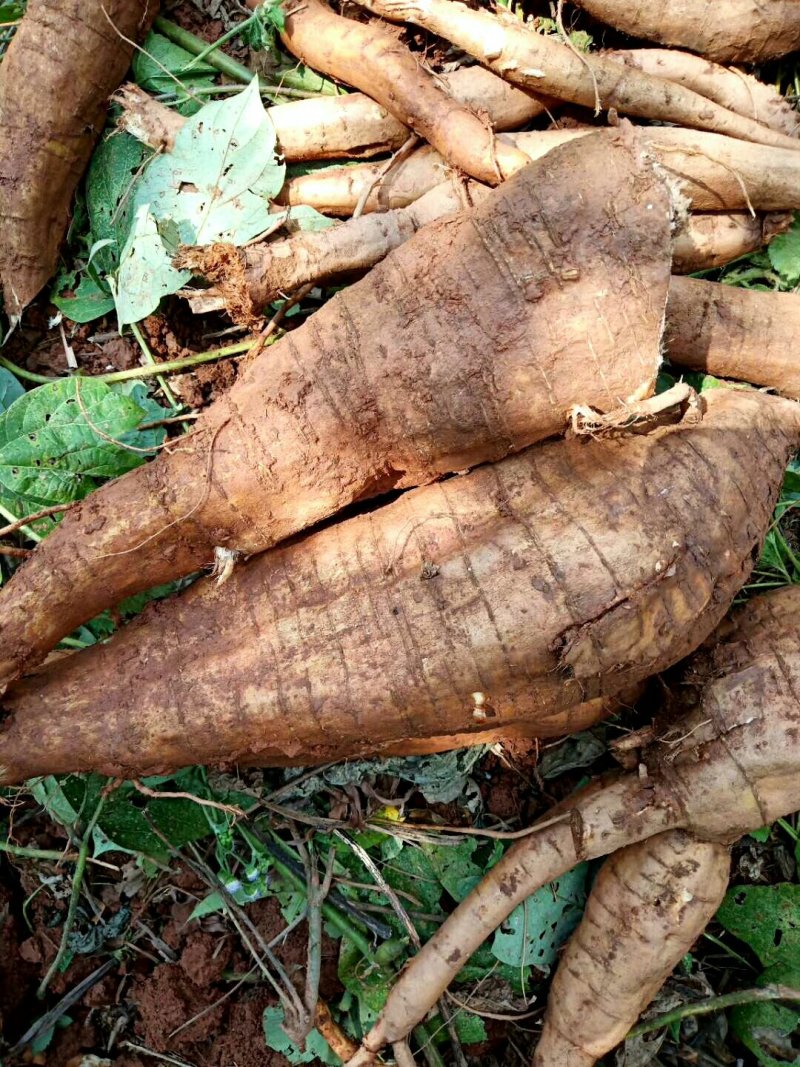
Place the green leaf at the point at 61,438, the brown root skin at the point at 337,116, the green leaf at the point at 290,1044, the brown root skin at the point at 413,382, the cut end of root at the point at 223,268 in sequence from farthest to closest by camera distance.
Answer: the green leaf at the point at 290,1044 < the brown root skin at the point at 337,116 < the green leaf at the point at 61,438 < the cut end of root at the point at 223,268 < the brown root skin at the point at 413,382

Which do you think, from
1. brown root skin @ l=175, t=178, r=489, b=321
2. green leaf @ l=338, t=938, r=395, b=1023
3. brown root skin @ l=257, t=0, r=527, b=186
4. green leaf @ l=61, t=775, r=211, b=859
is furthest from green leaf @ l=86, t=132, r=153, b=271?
green leaf @ l=338, t=938, r=395, b=1023

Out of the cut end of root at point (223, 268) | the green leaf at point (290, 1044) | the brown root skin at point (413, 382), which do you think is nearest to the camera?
the brown root skin at point (413, 382)

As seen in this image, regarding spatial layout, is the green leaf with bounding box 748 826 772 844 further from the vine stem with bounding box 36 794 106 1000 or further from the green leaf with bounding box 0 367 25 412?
the green leaf with bounding box 0 367 25 412

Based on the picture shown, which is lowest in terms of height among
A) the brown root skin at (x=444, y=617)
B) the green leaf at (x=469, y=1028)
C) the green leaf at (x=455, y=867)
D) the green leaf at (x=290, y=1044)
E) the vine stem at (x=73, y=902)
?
the green leaf at (x=469, y=1028)

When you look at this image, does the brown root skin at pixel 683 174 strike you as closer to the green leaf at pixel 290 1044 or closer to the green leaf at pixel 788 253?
the green leaf at pixel 788 253

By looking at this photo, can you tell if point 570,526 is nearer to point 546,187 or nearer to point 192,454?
point 546,187

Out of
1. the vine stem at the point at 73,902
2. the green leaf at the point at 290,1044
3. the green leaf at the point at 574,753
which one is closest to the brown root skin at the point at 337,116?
the green leaf at the point at 574,753

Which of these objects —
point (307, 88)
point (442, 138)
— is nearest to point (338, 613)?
point (442, 138)
